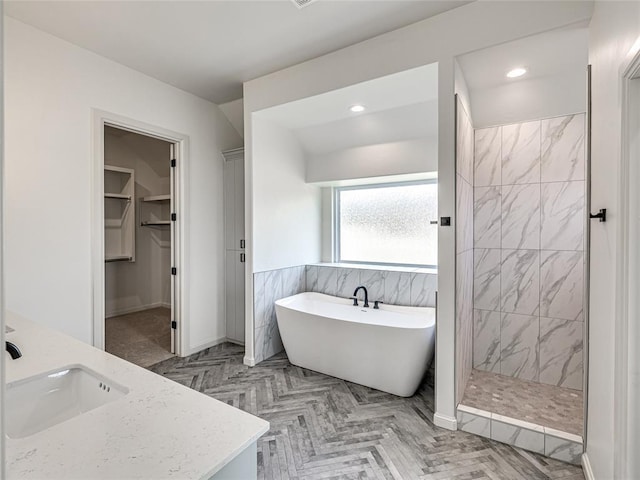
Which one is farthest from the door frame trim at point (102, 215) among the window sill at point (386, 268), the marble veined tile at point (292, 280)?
the window sill at point (386, 268)

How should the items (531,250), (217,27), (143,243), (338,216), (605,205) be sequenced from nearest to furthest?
(605,205)
(217,27)
(531,250)
(338,216)
(143,243)

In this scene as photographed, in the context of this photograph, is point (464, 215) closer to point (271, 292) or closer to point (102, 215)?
point (271, 292)

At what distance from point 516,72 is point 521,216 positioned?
1094 millimetres

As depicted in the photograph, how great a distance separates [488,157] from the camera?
9.22 feet

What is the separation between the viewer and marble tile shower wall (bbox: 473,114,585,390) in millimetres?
2516

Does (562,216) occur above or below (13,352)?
above

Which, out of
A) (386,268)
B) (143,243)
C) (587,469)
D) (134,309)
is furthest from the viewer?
(143,243)

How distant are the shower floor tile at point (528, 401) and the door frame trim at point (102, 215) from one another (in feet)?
8.92

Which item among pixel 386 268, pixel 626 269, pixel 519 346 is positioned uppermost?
pixel 626 269

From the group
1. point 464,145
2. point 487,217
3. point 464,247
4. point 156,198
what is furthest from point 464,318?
point 156,198

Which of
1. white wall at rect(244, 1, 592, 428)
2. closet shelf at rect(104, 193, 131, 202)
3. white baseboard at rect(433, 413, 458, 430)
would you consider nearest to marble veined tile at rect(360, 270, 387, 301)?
white wall at rect(244, 1, 592, 428)

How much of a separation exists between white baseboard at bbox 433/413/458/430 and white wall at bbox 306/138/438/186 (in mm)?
2057

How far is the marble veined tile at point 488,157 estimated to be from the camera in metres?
2.78

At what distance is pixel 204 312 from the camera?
11.8 ft
